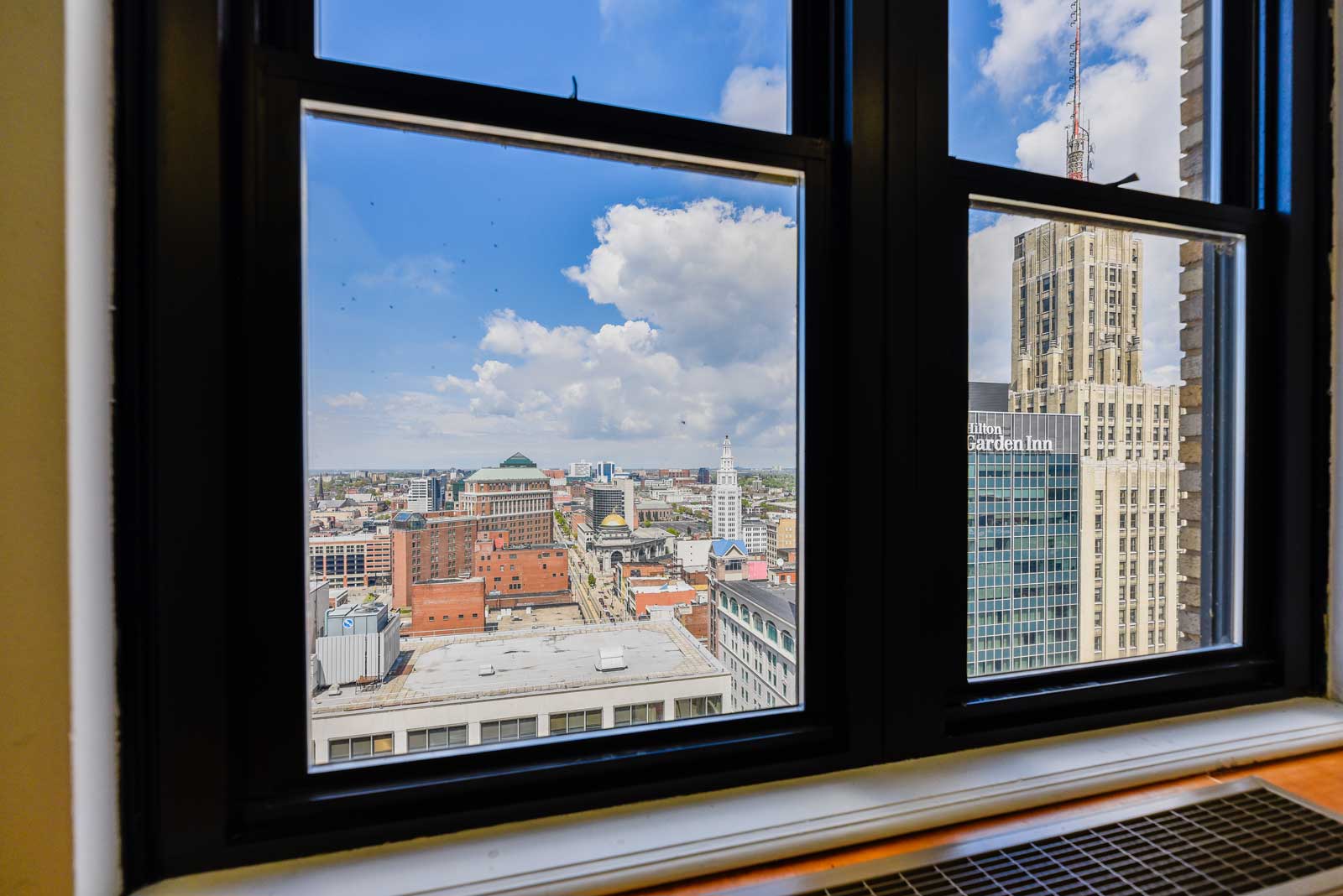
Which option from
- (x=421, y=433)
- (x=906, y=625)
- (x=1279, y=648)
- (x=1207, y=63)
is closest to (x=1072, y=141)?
(x=1207, y=63)

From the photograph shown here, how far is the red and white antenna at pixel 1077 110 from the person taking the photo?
1105 millimetres

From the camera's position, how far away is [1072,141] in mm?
1113

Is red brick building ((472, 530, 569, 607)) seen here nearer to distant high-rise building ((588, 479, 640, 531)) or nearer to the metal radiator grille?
distant high-rise building ((588, 479, 640, 531))

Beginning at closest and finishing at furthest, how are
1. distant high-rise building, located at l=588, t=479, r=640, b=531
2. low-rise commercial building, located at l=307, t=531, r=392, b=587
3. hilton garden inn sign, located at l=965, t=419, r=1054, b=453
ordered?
low-rise commercial building, located at l=307, t=531, r=392, b=587 → distant high-rise building, located at l=588, t=479, r=640, b=531 → hilton garden inn sign, located at l=965, t=419, r=1054, b=453

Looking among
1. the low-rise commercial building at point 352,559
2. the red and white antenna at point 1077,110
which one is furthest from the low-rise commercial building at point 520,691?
the red and white antenna at point 1077,110

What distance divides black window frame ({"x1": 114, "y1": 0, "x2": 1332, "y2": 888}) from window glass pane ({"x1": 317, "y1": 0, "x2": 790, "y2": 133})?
5cm

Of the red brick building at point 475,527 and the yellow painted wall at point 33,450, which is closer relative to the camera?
the yellow painted wall at point 33,450

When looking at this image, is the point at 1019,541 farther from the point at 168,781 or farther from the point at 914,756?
the point at 168,781

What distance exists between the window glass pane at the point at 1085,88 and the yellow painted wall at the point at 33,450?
1.23 meters

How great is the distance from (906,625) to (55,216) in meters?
1.22

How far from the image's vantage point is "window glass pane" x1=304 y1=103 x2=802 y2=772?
79 centimetres

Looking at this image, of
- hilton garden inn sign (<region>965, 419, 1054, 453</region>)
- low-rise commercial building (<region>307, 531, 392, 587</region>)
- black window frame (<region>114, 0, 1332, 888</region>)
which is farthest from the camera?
hilton garden inn sign (<region>965, 419, 1054, 453</region>)

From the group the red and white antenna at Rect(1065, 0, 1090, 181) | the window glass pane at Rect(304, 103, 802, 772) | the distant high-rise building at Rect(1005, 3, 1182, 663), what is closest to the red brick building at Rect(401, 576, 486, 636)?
the window glass pane at Rect(304, 103, 802, 772)

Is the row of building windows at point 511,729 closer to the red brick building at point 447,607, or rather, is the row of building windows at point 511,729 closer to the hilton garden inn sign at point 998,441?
the red brick building at point 447,607
